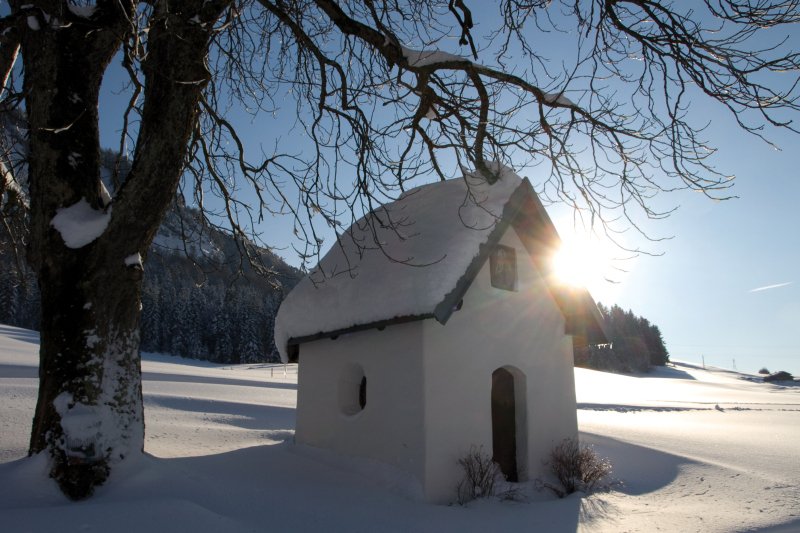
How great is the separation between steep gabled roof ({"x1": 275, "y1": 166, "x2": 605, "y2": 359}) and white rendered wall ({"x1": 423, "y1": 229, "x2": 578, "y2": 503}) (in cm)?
49

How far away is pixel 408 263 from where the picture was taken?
26.7 feet

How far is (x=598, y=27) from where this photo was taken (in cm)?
636

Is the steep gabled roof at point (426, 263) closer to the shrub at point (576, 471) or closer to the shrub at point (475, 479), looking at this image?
the shrub at point (475, 479)

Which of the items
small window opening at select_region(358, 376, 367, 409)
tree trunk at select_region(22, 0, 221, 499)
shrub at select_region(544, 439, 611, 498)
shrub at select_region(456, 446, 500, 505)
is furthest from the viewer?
small window opening at select_region(358, 376, 367, 409)

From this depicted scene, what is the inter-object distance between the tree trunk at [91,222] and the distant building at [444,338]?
8.41 ft

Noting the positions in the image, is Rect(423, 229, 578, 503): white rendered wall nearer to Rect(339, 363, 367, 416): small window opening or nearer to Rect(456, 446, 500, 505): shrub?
Rect(456, 446, 500, 505): shrub

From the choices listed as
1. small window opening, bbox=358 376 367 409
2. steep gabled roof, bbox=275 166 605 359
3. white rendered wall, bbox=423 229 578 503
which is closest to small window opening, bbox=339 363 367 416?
small window opening, bbox=358 376 367 409

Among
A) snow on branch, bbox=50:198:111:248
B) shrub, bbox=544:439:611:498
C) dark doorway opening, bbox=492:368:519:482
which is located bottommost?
shrub, bbox=544:439:611:498

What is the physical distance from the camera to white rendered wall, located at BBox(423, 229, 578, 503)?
7.39m

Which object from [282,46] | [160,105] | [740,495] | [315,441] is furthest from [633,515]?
[282,46]

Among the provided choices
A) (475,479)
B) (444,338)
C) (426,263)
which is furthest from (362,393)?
(426,263)

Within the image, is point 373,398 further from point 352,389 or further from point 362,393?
point 362,393

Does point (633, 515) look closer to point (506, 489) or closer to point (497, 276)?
point (506, 489)

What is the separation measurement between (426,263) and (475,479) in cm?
319
